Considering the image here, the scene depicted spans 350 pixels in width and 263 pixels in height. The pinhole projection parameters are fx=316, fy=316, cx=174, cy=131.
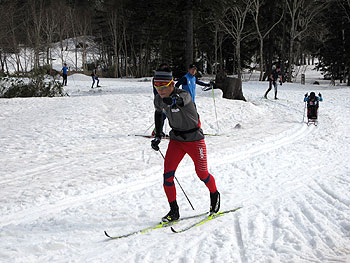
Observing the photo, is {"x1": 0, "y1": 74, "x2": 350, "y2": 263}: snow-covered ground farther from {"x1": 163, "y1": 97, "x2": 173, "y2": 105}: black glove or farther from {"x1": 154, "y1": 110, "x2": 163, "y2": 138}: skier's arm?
{"x1": 163, "y1": 97, "x2": 173, "y2": 105}: black glove

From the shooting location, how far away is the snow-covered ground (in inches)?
147

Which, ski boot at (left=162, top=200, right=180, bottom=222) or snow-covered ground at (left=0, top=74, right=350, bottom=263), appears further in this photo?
ski boot at (left=162, top=200, right=180, bottom=222)

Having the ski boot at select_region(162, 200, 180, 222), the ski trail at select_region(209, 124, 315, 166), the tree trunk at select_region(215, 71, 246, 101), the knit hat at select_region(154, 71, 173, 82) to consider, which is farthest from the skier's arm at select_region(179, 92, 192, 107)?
the tree trunk at select_region(215, 71, 246, 101)

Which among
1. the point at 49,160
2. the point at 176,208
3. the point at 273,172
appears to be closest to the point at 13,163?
the point at 49,160

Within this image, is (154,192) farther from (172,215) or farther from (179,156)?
(179,156)

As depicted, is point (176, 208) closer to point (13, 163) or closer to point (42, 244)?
point (42, 244)

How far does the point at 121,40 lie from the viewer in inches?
Answer: 1778

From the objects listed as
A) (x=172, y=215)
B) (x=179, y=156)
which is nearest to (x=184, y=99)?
(x=179, y=156)

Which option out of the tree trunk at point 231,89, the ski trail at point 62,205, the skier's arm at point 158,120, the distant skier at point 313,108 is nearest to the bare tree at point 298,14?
the tree trunk at point 231,89

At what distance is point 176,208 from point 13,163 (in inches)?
190

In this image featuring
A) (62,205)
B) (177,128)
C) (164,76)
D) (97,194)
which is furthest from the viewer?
(97,194)

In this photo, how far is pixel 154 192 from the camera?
5656 millimetres

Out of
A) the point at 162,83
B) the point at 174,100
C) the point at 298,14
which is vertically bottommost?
the point at 174,100

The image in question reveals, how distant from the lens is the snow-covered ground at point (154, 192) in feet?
12.3
